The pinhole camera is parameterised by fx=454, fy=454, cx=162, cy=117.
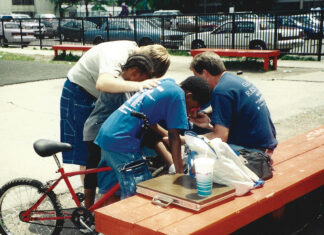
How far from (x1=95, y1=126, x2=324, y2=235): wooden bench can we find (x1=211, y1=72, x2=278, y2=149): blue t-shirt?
33cm

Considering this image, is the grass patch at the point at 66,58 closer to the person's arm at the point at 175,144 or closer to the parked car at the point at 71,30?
the parked car at the point at 71,30

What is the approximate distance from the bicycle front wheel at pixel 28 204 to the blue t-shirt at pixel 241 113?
137cm

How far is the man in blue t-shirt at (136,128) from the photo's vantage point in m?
2.88

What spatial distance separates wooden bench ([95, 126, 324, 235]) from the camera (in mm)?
2516

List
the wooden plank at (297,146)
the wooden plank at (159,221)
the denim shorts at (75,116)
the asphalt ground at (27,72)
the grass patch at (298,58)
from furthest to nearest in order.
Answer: the grass patch at (298,58), the asphalt ground at (27,72), the wooden plank at (297,146), the denim shorts at (75,116), the wooden plank at (159,221)

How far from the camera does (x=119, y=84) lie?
3.15 metres

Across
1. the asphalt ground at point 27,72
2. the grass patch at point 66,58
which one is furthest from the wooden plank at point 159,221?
the grass patch at point 66,58

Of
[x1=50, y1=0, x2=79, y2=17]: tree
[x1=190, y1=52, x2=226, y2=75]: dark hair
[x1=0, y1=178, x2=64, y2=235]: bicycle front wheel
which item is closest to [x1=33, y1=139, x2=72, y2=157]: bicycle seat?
[x1=0, y1=178, x2=64, y2=235]: bicycle front wheel

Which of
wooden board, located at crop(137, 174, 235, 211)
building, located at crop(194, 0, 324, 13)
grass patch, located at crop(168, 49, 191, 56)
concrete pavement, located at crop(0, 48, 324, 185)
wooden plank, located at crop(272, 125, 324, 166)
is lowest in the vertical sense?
concrete pavement, located at crop(0, 48, 324, 185)

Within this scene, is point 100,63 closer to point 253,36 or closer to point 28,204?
point 28,204

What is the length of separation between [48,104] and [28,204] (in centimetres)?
561

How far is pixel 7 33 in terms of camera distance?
79.5ft

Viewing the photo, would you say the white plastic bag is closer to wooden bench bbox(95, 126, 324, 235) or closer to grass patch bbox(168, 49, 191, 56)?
wooden bench bbox(95, 126, 324, 235)

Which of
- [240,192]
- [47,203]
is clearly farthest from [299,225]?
[47,203]
